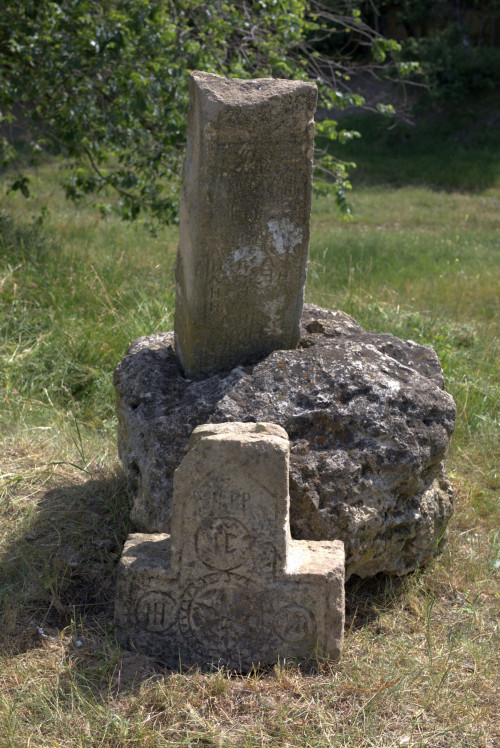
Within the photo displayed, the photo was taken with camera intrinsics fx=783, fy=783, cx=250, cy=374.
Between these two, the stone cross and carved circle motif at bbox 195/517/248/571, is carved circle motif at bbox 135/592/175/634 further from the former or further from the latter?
carved circle motif at bbox 195/517/248/571

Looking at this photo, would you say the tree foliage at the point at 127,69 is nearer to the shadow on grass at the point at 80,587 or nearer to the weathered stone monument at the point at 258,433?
the weathered stone monument at the point at 258,433

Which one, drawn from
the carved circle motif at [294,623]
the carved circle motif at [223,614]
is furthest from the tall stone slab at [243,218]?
the carved circle motif at [294,623]

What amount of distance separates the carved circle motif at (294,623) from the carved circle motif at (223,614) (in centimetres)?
5

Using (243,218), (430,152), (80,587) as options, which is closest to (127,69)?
(243,218)

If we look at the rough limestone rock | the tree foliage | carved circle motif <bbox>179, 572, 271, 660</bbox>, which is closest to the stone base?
carved circle motif <bbox>179, 572, 271, 660</bbox>

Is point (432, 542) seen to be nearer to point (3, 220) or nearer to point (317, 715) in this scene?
point (317, 715)

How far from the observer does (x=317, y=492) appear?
300 cm

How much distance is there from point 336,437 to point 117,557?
3.68 ft

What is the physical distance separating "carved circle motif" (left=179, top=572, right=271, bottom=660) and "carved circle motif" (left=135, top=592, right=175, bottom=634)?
49 mm

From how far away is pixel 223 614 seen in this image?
280cm

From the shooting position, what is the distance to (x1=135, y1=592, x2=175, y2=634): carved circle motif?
2838 mm

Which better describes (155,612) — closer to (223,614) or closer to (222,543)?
(223,614)

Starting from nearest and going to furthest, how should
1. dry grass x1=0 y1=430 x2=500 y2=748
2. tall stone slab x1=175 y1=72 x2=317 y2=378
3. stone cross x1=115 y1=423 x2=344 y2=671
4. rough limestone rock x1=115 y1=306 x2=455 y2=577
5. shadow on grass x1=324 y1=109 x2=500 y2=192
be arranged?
dry grass x1=0 y1=430 x2=500 y2=748 < stone cross x1=115 y1=423 x2=344 y2=671 < rough limestone rock x1=115 y1=306 x2=455 y2=577 < tall stone slab x1=175 y1=72 x2=317 y2=378 < shadow on grass x1=324 y1=109 x2=500 y2=192

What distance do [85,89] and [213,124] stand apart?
3.51 m
